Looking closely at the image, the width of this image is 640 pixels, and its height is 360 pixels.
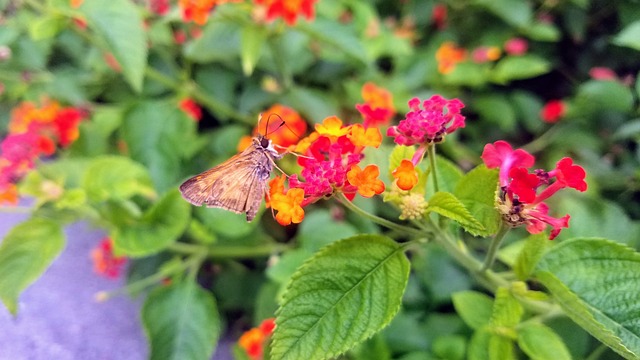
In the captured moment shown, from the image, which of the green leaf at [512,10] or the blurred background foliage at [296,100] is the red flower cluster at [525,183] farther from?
the green leaf at [512,10]

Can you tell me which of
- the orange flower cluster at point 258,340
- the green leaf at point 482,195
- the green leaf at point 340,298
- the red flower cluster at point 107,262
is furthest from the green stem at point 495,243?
the red flower cluster at point 107,262

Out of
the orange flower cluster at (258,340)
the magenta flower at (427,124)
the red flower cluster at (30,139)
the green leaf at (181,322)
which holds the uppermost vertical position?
the magenta flower at (427,124)

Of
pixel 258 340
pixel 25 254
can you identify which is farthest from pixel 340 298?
pixel 25 254

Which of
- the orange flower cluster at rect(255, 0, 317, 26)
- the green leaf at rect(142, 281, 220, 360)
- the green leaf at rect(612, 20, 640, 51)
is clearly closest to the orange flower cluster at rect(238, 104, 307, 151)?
the orange flower cluster at rect(255, 0, 317, 26)

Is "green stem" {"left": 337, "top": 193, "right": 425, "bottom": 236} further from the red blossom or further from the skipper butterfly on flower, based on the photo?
the red blossom

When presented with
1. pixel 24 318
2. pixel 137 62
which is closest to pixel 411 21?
pixel 137 62

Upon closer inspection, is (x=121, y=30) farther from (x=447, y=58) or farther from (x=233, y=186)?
(x=447, y=58)
